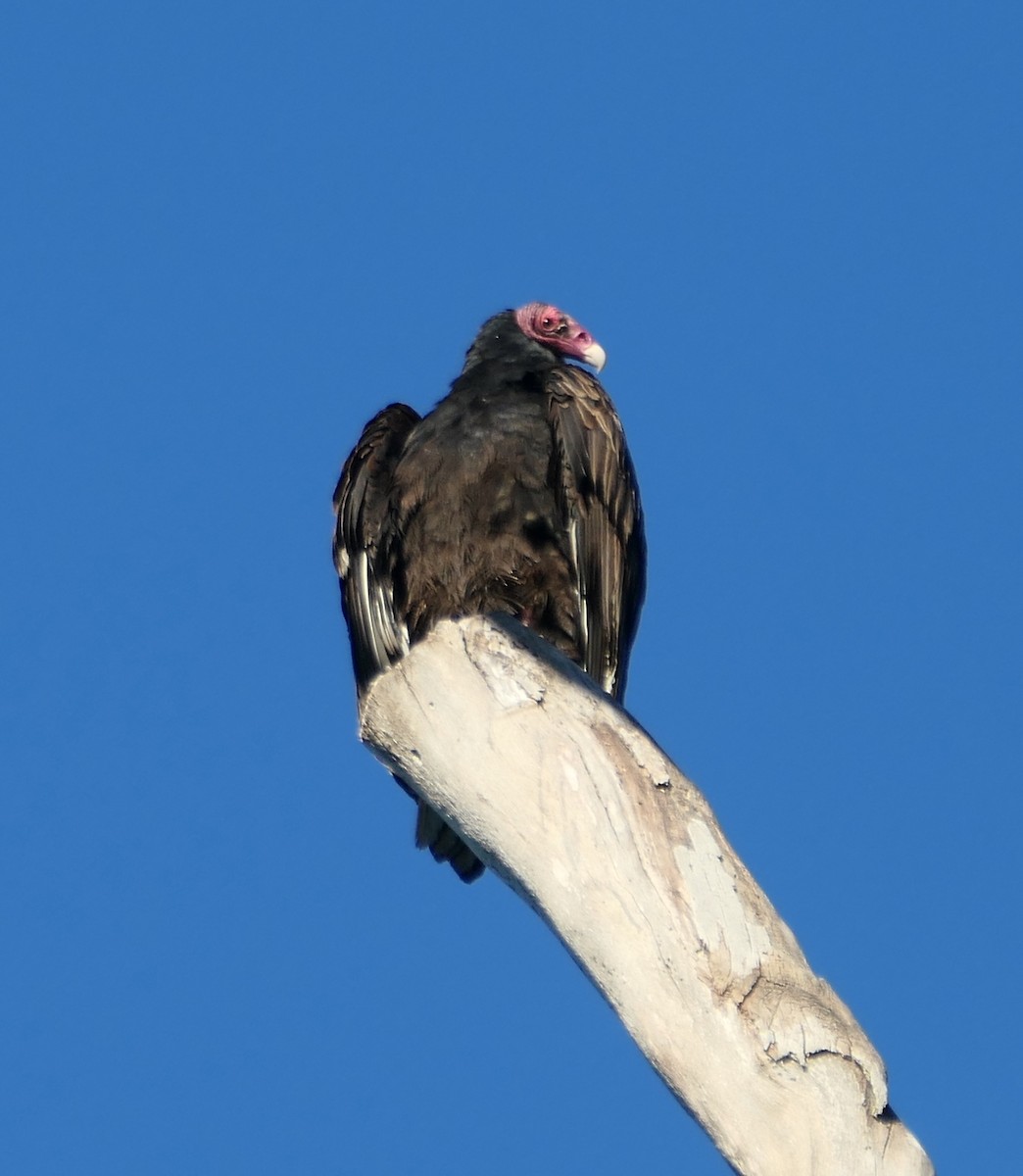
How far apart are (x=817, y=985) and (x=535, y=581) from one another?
2.30 meters

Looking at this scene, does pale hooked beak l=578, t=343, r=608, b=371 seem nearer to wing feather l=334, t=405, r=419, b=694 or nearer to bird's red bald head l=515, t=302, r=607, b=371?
bird's red bald head l=515, t=302, r=607, b=371

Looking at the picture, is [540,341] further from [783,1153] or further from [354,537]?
[783,1153]

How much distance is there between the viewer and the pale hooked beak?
24.0ft

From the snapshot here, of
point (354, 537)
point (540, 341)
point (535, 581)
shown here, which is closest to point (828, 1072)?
point (535, 581)

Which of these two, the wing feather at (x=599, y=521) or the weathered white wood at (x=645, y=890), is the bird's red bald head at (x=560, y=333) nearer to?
the wing feather at (x=599, y=521)

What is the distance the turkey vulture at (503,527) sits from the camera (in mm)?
6039

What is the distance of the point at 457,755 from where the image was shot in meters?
4.65

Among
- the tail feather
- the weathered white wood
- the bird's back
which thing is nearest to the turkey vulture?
the bird's back

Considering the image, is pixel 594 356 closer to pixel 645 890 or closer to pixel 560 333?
pixel 560 333

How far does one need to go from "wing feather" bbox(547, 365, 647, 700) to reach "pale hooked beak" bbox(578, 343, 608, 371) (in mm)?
Result: 1047

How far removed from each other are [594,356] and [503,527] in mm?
1500

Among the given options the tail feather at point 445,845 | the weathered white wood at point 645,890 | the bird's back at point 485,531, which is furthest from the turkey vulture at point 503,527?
the weathered white wood at point 645,890

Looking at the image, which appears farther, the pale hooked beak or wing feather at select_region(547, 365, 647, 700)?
the pale hooked beak

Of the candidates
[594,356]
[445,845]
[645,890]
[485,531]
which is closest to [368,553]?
[485,531]
